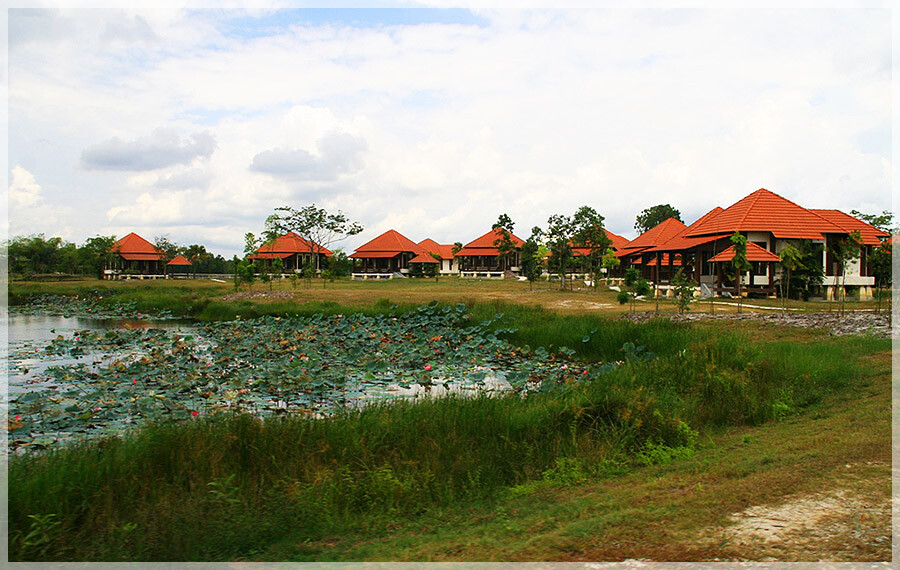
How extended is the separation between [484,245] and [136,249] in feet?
105

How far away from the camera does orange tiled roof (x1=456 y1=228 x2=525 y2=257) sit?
5509 cm

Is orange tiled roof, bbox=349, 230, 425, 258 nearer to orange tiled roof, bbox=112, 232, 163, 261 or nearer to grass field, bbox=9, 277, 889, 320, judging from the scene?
orange tiled roof, bbox=112, 232, 163, 261

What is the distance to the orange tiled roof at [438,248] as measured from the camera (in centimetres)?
6769

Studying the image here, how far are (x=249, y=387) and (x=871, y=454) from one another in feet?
25.4

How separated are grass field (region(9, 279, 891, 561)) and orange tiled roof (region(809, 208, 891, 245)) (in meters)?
23.8

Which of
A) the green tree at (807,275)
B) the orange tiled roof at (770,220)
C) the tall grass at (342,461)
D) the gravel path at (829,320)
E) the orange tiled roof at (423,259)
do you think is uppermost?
the orange tiled roof at (770,220)

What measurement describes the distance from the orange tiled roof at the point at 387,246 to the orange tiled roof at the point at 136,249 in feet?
59.1

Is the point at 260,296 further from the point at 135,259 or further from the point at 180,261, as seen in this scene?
the point at 180,261

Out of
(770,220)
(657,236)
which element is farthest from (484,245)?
(770,220)

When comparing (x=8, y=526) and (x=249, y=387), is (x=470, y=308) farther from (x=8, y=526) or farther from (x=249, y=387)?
(x=8, y=526)

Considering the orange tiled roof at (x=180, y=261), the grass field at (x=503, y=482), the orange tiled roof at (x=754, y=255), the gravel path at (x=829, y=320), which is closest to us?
the grass field at (x=503, y=482)

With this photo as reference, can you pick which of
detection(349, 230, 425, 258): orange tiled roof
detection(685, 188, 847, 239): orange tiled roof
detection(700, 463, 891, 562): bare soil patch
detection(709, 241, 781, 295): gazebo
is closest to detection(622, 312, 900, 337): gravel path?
detection(709, 241, 781, 295): gazebo

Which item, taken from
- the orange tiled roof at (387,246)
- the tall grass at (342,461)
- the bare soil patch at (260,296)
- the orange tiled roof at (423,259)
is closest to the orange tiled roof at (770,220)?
the tall grass at (342,461)

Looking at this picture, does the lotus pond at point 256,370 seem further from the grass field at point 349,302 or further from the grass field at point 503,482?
the grass field at point 349,302
